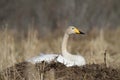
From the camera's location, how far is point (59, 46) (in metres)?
15.6

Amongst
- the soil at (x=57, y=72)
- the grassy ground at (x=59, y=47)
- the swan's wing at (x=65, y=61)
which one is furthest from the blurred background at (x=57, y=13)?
the soil at (x=57, y=72)

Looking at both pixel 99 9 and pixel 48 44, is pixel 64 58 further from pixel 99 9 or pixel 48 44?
pixel 99 9

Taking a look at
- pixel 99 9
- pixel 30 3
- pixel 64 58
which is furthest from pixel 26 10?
pixel 64 58

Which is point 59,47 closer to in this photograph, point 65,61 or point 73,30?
point 73,30

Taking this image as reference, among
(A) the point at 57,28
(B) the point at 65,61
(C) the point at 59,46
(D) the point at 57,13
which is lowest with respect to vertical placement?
(B) the point at 65,61

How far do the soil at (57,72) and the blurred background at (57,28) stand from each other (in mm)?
1183

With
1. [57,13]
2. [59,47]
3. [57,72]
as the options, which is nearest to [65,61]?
[57,72]

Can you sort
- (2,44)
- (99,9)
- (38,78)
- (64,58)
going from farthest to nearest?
(99,9), (2,44), (64,58), (38,78)

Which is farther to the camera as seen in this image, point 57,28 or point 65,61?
point 57,28

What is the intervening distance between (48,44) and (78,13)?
2.71 meters

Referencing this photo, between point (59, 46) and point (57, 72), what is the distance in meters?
6.52

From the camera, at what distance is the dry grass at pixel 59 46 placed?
12141 mm

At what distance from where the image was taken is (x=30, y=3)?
94.6 ft

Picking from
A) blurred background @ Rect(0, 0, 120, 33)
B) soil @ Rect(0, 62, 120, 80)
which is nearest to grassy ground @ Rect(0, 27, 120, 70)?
blurred background @ Rect(0, 0, 120, 33)
